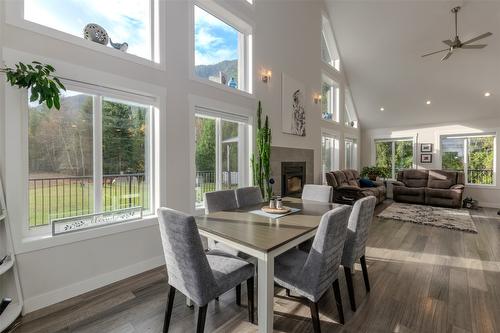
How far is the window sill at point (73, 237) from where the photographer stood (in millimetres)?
1925

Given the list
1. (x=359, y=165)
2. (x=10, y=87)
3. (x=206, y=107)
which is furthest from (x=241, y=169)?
(x=359, y=165)

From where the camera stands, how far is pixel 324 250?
150 centimetres

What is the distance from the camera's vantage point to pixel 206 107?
10.9 feet

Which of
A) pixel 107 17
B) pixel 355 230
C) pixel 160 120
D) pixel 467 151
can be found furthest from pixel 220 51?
pixel 467 151

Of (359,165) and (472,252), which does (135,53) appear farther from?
(359,165)

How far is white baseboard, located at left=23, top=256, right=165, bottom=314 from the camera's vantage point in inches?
76.7

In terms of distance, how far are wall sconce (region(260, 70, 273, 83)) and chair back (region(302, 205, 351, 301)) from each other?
3.31 metres

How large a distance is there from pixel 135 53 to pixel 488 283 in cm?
457

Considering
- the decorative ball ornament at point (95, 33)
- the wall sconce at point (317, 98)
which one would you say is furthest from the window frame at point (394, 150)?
the decorative ball ornament at point (95, 33)

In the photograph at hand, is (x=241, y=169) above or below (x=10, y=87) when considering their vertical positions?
below

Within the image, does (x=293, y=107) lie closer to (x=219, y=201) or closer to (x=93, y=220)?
(x=219, y=201)

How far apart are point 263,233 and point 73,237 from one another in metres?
1.80

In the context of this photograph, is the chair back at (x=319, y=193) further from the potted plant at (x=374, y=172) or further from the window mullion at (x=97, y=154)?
the potted plant at (x=374, y=172)

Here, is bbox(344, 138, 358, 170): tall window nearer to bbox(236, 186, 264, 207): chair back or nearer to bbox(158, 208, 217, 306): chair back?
bbox(236, 186, 264, 207): chair back
